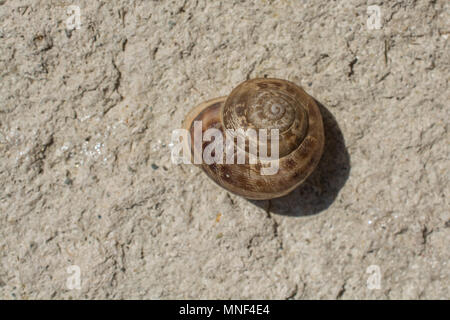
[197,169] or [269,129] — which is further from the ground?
[269,129]

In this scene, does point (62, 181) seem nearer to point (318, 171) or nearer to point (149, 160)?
point (149, 160)

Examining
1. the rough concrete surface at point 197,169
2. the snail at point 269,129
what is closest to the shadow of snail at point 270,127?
the snail at point 269,129

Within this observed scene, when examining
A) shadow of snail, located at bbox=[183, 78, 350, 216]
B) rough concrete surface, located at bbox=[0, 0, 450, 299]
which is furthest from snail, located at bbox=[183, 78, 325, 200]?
rough concrete surface, located at bbox=[0, 0, 450, 299]

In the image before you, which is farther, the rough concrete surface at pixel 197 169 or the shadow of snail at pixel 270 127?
the rough concrete surface at pixel 197 169

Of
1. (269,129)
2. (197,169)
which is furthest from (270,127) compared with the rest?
(197,169)

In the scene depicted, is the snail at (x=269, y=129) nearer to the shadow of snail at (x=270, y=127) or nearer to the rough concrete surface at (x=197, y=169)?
the shadow of snail at (x=270, y=127)

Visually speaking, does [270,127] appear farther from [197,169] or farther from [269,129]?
[197,169]

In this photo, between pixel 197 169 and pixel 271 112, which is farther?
pixel 197 169

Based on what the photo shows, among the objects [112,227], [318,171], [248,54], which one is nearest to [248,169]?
[318,171]
